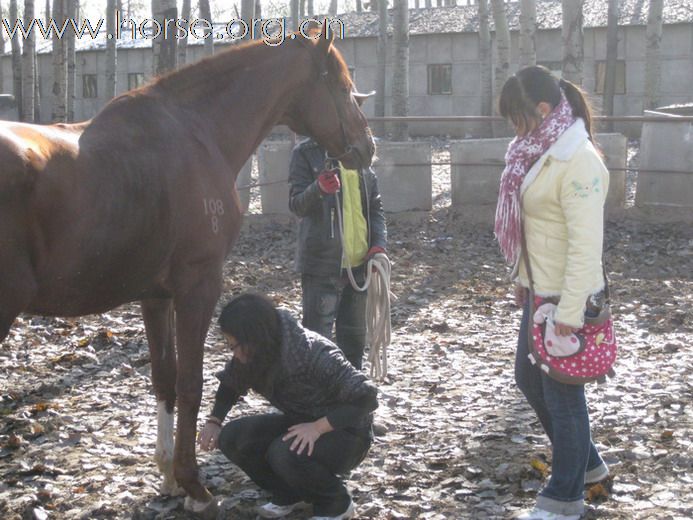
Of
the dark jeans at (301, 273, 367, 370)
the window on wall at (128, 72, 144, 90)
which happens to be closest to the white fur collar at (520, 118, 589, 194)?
the dark jeans at (301, 273, 367, 370)

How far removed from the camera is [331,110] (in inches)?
181

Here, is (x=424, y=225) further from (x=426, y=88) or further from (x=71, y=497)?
(x=426, y=88)

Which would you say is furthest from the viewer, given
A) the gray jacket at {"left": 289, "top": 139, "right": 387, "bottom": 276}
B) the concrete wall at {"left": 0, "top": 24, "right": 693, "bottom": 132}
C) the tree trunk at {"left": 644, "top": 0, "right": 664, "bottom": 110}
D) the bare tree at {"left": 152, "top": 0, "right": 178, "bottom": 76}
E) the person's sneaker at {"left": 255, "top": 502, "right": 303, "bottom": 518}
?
the concrete wall at {"left": 0, "top": 24, "right": 693, "bottom": 132}

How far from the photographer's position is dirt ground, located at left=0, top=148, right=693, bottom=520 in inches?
159

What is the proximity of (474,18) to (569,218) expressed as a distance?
32.8m

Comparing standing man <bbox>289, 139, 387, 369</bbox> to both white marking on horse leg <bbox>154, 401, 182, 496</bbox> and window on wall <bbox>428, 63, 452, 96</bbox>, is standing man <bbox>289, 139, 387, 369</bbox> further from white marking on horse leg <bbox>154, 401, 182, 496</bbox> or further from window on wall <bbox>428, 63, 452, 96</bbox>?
window on wall <bbox>428, 63, 452, 96</bbox>

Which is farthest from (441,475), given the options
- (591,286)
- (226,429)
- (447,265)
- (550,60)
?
(550,60)

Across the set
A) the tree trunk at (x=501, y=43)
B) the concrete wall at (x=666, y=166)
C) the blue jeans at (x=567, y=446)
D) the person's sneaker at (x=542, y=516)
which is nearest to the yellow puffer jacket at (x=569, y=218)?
the blue jeans at (x=567, y=446)

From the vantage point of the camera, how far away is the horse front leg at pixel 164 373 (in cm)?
419

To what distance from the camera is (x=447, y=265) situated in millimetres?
9828

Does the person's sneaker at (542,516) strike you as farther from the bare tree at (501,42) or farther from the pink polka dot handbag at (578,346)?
the bare tree at (501,42)

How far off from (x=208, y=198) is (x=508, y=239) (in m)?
1.31

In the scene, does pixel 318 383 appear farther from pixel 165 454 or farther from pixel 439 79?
pixel 439 79

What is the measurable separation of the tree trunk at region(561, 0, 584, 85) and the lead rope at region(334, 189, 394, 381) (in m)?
9.34
